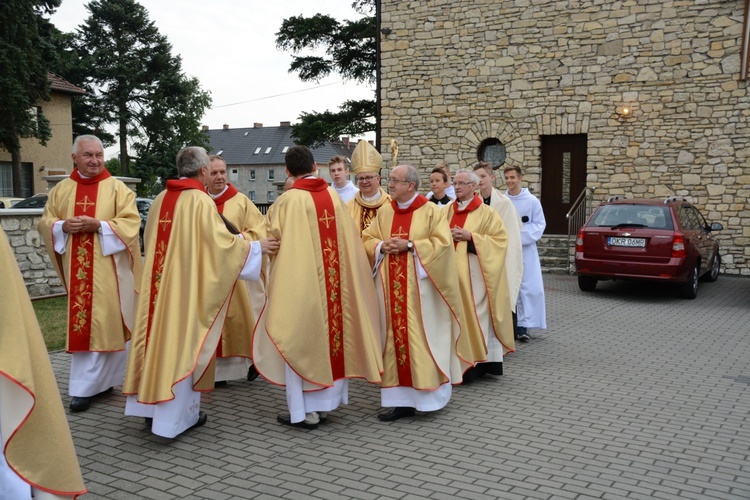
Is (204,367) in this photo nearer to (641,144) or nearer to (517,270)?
(517,270)

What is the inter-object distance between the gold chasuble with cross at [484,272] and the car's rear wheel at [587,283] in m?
6.76

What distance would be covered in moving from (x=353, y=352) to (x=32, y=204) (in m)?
16.7

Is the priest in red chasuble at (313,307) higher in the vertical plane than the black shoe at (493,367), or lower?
higher

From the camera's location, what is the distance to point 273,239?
5156mm

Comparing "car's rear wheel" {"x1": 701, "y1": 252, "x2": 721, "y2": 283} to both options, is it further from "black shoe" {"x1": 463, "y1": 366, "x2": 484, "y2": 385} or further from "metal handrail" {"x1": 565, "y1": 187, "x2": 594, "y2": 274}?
"black shoe" {"x1": 463, "y1": 366, "x2": 484, "y2": 385}

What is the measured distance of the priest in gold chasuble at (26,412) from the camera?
99.0 inches

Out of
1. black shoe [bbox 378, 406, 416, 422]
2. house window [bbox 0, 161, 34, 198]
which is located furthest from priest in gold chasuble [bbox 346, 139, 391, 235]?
house window [bbox 0, 161, 34, 198]

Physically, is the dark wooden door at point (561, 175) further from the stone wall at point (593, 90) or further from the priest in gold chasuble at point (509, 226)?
the priest in gold chasuble at point (509, 226)

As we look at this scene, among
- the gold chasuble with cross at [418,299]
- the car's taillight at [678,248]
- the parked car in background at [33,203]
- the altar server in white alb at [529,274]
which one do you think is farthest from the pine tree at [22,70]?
the gold chasuble with cross at [418,299]

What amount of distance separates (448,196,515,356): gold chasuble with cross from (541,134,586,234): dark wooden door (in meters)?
12.0

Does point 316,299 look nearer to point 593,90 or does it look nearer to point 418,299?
point 418,299

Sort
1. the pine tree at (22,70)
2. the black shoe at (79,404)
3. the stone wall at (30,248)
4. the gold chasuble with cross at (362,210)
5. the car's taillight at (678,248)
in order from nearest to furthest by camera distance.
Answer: the black shoe at (79,404), the gold chasuble with cross at (362,210), the stone wall at (30,248), the car's taillight at (678,248), the pine tree at (22,70)

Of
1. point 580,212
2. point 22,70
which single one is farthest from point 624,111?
point 22,70

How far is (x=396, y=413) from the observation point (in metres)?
5.48
